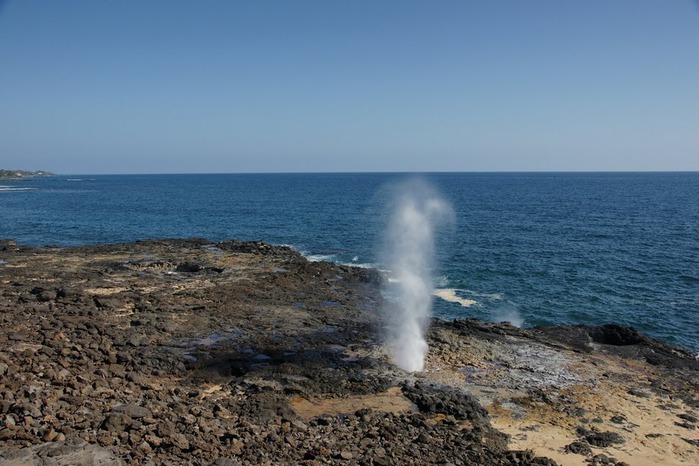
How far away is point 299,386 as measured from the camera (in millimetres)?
19609

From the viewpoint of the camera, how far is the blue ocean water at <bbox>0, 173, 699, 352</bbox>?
35344mm

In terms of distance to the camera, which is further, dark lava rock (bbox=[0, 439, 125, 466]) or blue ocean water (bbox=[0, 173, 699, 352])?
blue ocean water (bbox=[0, 173, 699, 352])

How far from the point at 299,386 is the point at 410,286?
20.7 metres

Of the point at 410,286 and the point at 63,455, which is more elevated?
the point at 63,455

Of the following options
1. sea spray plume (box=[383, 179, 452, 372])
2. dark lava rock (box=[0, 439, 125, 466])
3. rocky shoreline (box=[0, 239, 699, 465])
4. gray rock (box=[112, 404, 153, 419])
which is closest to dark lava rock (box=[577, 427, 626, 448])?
rocky shoreline (box=[0, 239, 699, 465])

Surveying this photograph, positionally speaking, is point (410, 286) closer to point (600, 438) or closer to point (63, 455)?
point (600, 438)

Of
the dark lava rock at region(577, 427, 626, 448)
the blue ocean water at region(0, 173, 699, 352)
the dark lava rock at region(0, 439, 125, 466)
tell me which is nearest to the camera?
the dark lava rock at region(0, 439, 125, 466)

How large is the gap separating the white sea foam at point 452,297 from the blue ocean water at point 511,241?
0.09 metres

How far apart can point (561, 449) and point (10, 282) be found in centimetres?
3274

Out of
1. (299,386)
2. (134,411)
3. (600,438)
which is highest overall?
(134,411)

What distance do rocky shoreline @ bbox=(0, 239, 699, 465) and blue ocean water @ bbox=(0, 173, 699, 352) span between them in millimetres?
7515

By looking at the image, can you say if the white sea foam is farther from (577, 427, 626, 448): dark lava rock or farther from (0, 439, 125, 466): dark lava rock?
(0, 439, 125, 466): dark lava rock

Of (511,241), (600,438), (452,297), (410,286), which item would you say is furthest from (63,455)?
(511,241)

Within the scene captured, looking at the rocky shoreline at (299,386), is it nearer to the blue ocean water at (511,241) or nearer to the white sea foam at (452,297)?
the white sea foam at (452,297)
